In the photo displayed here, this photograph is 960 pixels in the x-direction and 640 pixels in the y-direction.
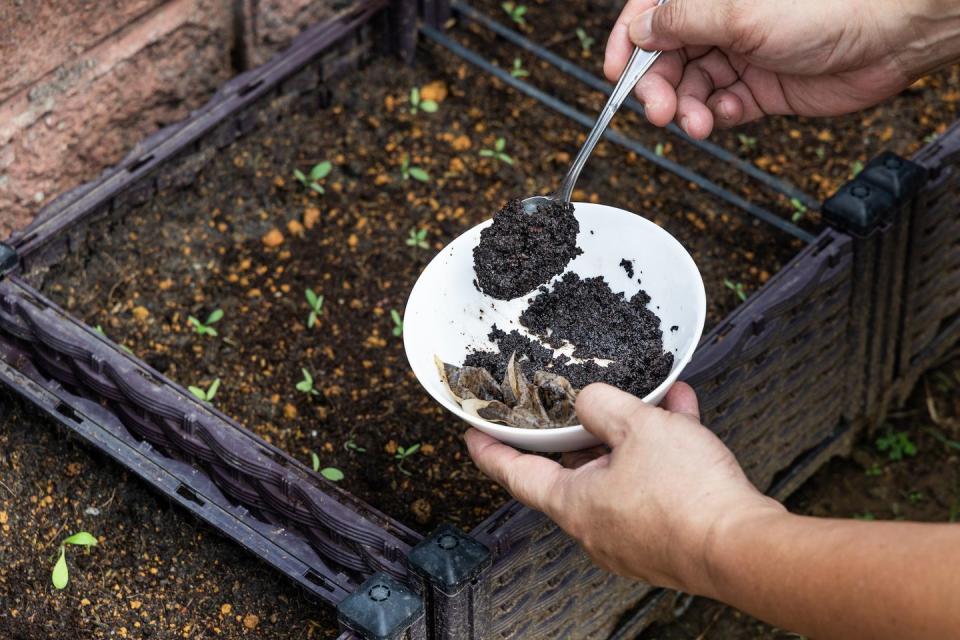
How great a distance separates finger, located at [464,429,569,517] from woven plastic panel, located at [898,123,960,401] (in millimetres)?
1362

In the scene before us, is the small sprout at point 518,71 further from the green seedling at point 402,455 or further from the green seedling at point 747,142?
the green seedling at point 402,455

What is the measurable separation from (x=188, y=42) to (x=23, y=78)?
19.9 inches

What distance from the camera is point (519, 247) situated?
217 centimetres

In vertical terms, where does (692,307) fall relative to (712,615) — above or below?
above

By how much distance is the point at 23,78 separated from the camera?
110 inches

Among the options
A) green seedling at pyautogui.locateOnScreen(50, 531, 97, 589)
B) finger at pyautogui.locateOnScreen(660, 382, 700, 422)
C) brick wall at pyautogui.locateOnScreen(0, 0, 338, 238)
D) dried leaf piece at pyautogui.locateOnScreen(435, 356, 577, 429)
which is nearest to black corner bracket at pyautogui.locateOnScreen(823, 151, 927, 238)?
finger at pyautogui.locateOnScreen(660, 382, 700, 422)

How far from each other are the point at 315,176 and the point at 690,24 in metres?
1.21

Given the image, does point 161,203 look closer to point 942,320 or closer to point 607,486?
point 607,486

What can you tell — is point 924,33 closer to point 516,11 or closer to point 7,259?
point 516,11

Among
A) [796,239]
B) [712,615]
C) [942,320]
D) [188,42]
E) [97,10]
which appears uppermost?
[97,10]

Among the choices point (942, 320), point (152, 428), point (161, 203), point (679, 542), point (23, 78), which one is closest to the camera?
point (679, 542)

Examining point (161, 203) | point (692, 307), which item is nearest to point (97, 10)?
point (161, 203)

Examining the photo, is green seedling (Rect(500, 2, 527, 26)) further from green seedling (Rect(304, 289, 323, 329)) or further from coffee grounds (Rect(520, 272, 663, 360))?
coffee grounds (Rect(520, 272, 663, 360))

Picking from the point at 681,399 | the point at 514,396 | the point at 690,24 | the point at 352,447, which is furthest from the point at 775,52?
the point at 352,447
